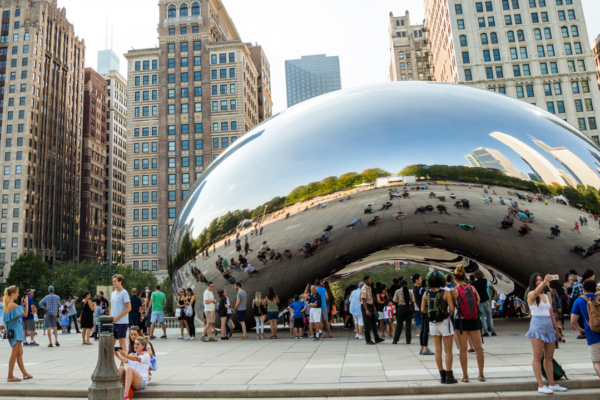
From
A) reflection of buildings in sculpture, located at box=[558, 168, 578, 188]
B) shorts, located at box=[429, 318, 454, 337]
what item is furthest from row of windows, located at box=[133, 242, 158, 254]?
shorts, located at box=[429, 318, 454, 337]

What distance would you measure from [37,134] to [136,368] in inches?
3941

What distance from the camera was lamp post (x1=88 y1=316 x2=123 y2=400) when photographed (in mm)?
5809

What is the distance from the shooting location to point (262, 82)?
93688 mm

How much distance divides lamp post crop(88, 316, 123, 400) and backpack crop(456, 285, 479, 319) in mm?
4416

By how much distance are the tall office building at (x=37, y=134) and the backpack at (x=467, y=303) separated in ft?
306

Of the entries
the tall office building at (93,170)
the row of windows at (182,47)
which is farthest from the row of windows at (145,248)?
the tall office building at (93,170)

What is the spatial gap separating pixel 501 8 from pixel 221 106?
44630mm

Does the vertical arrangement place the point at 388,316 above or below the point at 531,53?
below

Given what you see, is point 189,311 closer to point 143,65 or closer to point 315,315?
point 315,315

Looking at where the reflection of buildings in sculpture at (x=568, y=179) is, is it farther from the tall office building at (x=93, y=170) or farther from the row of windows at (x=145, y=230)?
the tall office building at (x=93, y=170)

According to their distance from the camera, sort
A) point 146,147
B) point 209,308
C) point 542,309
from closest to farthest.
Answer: point 542,309 < point 209,308 < point 146,147

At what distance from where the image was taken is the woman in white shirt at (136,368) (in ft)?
21.0

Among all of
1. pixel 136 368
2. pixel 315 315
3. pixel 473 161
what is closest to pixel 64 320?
pixel 315 315

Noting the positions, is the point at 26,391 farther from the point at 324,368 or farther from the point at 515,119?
the point at 515,119
